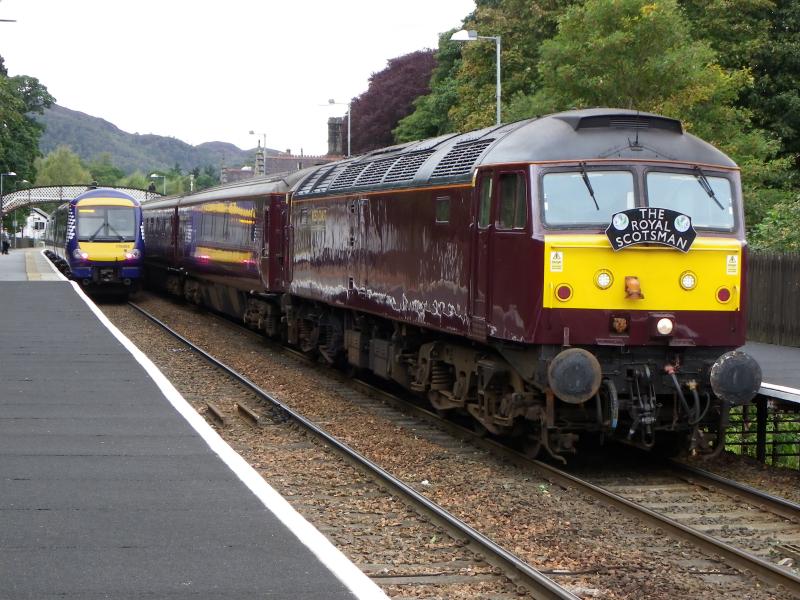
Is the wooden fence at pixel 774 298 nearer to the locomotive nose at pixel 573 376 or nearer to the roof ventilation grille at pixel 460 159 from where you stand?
the roof ventilation grille at pixel 460 159

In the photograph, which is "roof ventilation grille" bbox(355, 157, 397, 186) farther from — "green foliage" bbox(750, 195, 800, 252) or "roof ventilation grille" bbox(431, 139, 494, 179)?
"green foliage" bbox(750, 195, 800, 252)

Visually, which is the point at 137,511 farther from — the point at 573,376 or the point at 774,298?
the point at 774,298

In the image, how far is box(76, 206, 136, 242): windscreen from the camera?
33688mm

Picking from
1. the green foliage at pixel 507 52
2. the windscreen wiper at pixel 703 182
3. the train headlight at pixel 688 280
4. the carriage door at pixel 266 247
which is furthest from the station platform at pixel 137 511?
the green foliage at pixel 507 52

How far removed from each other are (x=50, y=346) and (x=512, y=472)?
9.65 m

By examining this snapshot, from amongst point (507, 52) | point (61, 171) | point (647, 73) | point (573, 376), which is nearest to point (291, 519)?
point (573, 376)

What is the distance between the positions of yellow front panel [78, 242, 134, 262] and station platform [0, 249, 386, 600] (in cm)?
1938

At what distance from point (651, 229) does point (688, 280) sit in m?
0.62

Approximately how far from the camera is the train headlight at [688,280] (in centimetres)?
1073

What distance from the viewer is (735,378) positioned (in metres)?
10.5

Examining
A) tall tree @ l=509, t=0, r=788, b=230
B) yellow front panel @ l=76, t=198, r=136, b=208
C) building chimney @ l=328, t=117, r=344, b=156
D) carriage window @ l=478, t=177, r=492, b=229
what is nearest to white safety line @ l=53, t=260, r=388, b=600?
carriage window @ l=478, t=177, r=492, b=229

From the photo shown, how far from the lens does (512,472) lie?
36.9ft

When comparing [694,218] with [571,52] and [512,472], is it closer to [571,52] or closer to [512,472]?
[512,472]

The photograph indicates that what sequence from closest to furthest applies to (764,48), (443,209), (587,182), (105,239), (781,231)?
(587,182)
(443,209)
(781,231)
(105,239)
(764,48)
